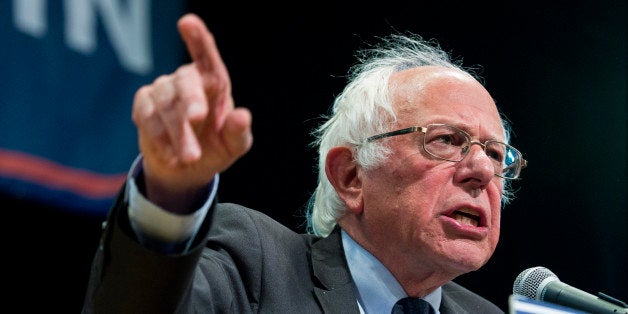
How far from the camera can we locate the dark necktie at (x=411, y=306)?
6.87 feet

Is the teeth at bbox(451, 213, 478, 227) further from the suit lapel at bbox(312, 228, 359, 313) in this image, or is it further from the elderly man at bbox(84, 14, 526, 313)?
the suit lapel at bbox(312, 228, 359, 313)

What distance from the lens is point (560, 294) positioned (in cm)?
183

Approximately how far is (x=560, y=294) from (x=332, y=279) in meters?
0.54

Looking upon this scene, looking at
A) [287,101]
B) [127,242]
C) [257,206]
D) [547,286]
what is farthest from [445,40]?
[127,242]

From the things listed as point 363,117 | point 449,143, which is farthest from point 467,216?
point 363,117

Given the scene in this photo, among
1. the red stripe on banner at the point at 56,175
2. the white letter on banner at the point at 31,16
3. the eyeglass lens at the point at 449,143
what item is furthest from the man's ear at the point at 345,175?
the white letter on banner at the point at 31,16

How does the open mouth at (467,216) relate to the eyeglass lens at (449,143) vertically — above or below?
below

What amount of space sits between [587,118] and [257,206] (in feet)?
5.89

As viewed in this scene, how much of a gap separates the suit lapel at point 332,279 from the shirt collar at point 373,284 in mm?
31

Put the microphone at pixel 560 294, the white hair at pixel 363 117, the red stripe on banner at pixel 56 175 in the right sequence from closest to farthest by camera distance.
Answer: the microphone at pixel 560 294 → the white hair at pixel 363 117 → the red stripe on banner at pixel 56 175

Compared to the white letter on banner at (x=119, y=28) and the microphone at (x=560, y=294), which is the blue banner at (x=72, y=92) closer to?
the white letter on banner at (x=119, y=28)

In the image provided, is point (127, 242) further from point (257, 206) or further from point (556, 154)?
point (556, 154)

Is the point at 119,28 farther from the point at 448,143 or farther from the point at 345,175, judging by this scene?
the point at 448,143

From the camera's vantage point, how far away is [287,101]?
12.3 ft
